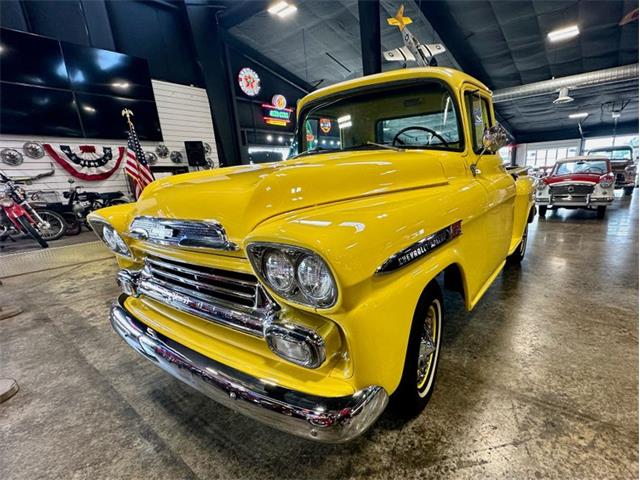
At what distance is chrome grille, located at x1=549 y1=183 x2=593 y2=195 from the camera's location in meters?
6.61

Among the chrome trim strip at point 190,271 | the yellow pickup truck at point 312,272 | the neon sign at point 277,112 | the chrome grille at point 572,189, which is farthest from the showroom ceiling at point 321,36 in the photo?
the chrome trim strip at point 190,271

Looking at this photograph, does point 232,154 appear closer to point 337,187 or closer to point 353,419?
point 337,187

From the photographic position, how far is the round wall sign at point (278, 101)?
12.2 metres

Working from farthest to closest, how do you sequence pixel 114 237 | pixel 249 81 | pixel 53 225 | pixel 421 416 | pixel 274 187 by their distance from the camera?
pixel 249 81 → pixel 53 225 → pixel 114 237 → pixel 421 416 → pixel 274 187

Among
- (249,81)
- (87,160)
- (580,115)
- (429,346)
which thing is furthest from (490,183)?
(580,115)

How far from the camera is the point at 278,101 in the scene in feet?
40.5

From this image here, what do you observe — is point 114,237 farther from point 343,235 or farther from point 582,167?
point 582,167

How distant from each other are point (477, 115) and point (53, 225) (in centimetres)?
881

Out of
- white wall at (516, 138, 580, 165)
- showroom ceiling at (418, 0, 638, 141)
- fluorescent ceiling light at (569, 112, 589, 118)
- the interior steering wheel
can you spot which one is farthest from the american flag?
white wall at (516, 138, 580, 165)

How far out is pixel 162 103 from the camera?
8883mm

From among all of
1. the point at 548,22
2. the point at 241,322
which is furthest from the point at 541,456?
the point at 548,22

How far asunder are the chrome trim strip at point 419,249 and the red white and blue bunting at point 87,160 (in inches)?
359

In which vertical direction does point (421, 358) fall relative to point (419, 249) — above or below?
below

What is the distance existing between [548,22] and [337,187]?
10801 mm
